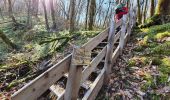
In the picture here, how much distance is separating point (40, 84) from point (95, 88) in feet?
8.13

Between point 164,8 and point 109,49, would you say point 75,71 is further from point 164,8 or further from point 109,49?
point 164,8

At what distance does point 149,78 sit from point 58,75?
321 centimetres

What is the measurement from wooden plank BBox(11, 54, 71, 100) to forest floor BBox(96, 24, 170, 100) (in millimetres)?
2213

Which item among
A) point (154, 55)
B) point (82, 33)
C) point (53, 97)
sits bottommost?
point (53, 97)

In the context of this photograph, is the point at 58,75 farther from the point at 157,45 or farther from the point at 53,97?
the point at 157,45

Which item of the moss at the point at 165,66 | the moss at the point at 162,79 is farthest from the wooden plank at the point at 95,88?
the moss at the point at 165,66

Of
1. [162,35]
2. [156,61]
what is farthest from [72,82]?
[162,35]

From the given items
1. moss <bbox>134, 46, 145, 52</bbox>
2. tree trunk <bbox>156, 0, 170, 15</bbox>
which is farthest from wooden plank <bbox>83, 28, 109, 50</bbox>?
tree trunk <bbox>156, 0, 170, 15</bbox>

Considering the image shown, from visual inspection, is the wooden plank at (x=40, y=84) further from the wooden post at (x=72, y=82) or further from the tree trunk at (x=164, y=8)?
the tree trunk at (x=164, y=8)

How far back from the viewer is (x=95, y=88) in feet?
15.9

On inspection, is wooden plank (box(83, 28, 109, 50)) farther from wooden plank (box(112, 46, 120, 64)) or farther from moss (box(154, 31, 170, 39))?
moss (box(154, 31, 170, 39))

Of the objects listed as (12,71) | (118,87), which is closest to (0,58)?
(12,71)

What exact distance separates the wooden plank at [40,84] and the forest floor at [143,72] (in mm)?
2213

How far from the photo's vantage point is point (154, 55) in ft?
22.1
